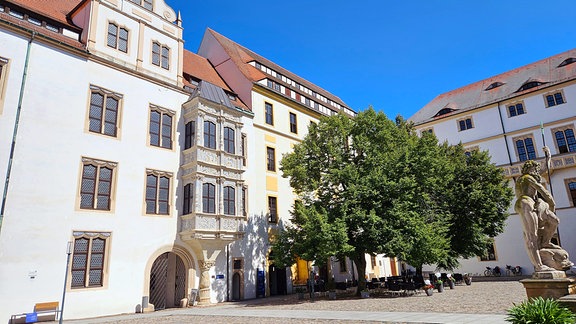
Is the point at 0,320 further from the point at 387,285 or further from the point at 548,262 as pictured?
the point at 387,285

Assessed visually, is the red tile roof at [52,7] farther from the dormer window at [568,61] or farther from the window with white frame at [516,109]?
the dormer window at [568,61]

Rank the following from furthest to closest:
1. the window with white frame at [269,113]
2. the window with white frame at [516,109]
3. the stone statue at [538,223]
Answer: the window with white frame at [516,109] → the window with white frame at [269,113] → the stone statue at [538,223]

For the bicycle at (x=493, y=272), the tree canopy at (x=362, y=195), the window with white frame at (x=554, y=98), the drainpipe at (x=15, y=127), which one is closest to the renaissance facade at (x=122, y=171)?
the drainpipe at (x=15, y=127)

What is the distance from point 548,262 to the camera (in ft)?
35.3

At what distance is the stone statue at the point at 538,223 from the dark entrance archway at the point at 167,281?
743 inches

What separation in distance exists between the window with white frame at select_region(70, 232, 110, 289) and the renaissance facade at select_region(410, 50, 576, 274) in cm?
3228

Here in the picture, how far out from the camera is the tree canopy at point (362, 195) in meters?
21.1

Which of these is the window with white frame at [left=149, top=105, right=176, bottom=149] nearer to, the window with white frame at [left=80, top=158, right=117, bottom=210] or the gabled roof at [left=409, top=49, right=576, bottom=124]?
the window with white frame at [left=80, top=158, right=117, bottom=210]

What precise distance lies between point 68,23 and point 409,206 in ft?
74.2

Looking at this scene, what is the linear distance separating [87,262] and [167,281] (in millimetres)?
6790

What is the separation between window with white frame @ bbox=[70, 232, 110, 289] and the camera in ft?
58.2

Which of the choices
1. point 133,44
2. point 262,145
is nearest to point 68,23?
point 133,44

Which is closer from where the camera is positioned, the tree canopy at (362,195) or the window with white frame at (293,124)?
the tree canopy at (362,195)

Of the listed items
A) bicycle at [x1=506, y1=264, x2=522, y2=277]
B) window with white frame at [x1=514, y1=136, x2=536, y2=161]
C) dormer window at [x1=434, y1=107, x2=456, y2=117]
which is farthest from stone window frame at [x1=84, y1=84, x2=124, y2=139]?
window with white frame at [x1=514, y1=136, x2=536, y2=161]
